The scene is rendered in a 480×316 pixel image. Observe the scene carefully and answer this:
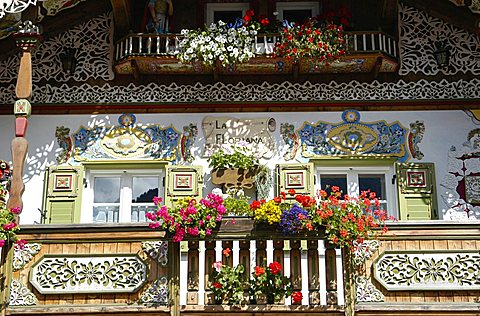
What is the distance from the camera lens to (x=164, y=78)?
14.6 m

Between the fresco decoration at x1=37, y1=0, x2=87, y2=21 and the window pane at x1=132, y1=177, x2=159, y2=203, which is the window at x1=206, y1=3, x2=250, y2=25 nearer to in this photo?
the fresco decoration at x1=37, y1=0, x2=87, y2=21

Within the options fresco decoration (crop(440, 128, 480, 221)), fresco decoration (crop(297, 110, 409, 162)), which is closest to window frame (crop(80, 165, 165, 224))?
fresco decoration (crop(297, 110, 409, 162))

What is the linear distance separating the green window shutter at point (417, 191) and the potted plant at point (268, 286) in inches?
129

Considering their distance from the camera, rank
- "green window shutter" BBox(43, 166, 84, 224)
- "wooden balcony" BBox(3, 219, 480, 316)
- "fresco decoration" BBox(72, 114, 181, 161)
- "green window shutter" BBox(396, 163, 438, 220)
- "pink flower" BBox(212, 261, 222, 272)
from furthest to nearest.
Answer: "fresco decoration" BBox(72, 114, 181, 161), "green window shutter" BBox(43, 166, 84, 224), "green window shutter" BBox(396, 163, 438, 220), "pink flower" BBox(212, 261, 222, 272), "wooden balcony" BBox(3, 219, 480, 316)

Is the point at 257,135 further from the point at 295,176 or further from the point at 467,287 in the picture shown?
the point at 467,287

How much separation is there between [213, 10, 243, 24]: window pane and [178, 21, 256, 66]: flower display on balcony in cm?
110

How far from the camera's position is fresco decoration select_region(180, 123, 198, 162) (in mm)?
14195

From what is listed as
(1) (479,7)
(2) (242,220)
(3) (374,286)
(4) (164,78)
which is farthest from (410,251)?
(4) (164,78)

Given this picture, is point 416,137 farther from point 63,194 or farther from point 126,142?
point 63,194

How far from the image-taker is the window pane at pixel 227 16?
15016mm

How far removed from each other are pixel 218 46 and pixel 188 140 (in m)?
1.59

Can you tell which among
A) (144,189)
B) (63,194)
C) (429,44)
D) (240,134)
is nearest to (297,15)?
(429,44)

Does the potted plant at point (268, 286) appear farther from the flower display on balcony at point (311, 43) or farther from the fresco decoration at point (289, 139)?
the flower display on balcony at point (311, 43)

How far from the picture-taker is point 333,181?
46.7ft
